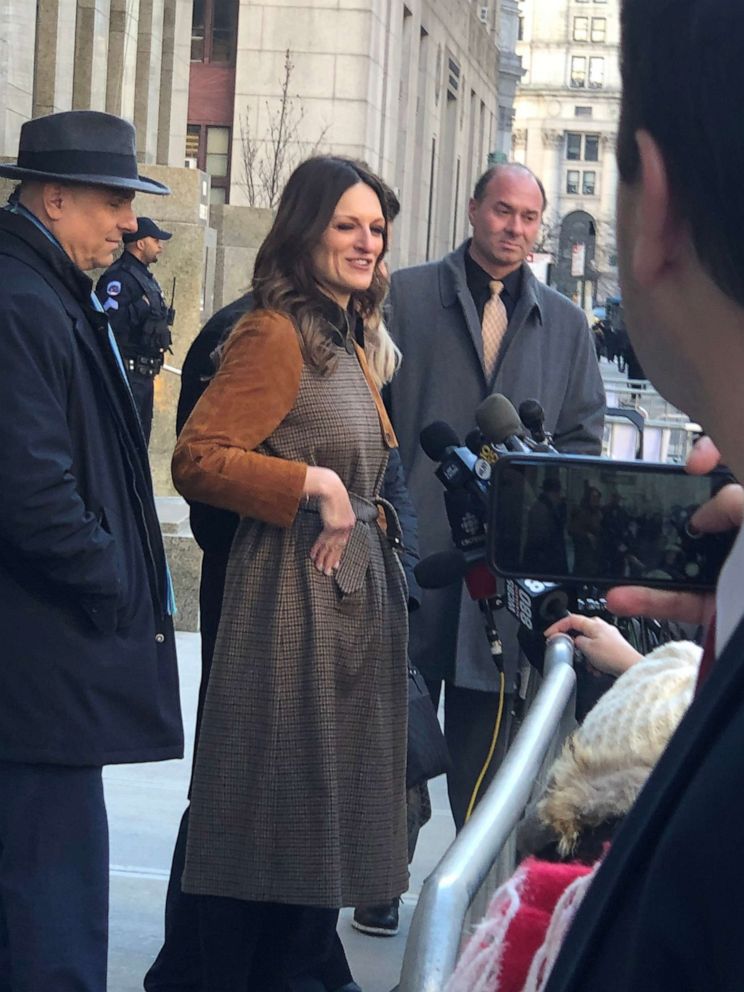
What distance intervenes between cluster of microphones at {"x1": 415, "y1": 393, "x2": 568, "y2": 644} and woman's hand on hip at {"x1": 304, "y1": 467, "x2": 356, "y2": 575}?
24cm

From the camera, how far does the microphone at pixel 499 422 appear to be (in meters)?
3.34

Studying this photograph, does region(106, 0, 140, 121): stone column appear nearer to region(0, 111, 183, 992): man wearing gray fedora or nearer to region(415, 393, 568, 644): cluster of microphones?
region(0, 111, 183, 992): man wearing gray fedora

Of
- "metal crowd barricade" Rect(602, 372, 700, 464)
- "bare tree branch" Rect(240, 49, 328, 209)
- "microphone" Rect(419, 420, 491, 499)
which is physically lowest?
"microphone" Rect(419, 420, 491, 499)

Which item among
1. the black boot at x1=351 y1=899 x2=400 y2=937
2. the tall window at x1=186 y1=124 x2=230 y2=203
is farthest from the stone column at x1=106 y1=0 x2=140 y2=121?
the tall window at x1=186 y1=124 x2=230 y2=203

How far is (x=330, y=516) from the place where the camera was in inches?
152

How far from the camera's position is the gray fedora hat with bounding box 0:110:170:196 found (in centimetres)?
393

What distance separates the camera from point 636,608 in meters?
1.62

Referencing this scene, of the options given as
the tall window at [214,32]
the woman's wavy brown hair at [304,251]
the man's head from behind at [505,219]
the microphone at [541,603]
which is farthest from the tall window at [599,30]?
the microphone at [541,603]

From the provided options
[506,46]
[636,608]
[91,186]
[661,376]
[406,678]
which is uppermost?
[506,46]

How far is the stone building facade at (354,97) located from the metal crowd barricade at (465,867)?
1059 inches

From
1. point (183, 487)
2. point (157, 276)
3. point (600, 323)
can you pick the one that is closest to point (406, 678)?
point (183, 487)

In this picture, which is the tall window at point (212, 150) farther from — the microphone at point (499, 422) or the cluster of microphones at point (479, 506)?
the microphone at point (499, 422)

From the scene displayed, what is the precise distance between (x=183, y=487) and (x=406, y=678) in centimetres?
75

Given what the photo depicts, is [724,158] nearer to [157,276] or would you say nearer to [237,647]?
[237,647]
